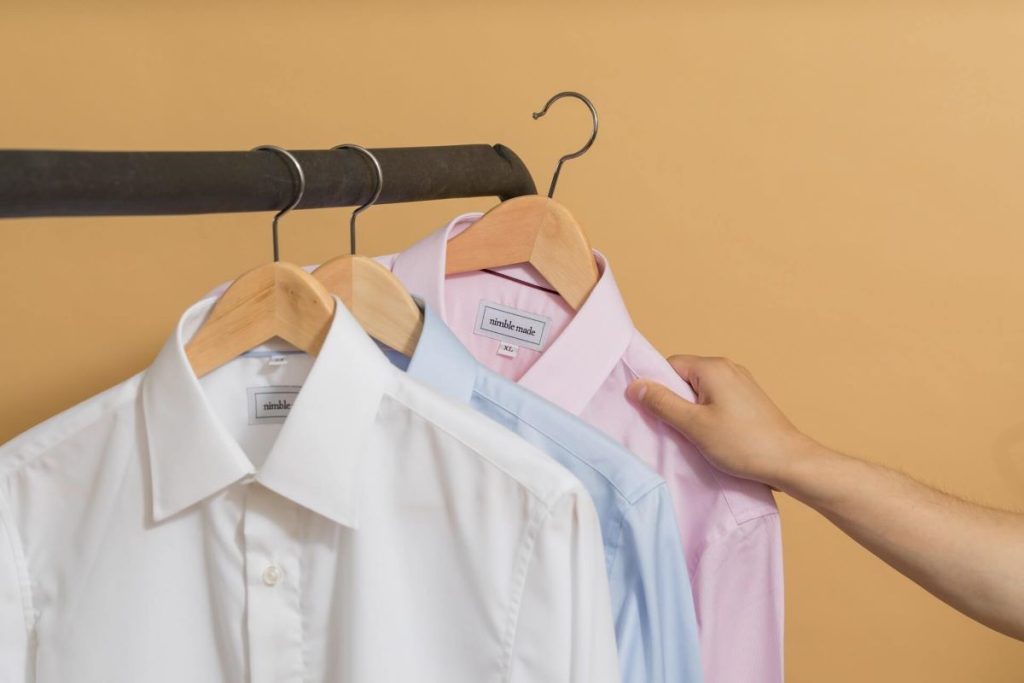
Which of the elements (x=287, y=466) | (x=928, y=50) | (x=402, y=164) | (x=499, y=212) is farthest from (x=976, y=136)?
(x=287, y=466)

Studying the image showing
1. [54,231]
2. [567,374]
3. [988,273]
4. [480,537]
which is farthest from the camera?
[988,273]

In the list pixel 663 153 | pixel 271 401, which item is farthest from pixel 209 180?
pixel 663 153

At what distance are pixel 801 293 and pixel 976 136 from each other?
14.6 inches

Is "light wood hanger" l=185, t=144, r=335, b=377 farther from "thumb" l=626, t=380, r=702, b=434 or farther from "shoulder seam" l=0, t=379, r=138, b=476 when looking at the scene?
"thumb" l=626, t=380, r=702, b=434

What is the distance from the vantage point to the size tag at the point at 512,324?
3.47 feet

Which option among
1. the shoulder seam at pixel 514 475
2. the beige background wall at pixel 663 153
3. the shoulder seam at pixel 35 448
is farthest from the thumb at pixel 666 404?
the beige background wall at pixel 663 153

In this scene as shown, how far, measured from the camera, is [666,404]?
0.95m

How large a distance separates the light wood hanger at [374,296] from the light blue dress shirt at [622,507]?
3cm

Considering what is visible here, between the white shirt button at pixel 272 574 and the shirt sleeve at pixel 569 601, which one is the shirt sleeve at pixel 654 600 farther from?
the white shirt button at pixel 272 574

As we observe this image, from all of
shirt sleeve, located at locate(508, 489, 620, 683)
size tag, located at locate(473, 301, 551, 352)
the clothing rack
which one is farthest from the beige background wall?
shirt sleeve, located at locate(508, 489, 620, 683)

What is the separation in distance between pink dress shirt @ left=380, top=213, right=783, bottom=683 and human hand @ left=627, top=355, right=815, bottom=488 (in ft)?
0.09

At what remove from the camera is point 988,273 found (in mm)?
1739

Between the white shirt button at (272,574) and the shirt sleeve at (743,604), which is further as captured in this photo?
the shirt sleeve at (743,604)

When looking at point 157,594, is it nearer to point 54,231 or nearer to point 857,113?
point 54,231
